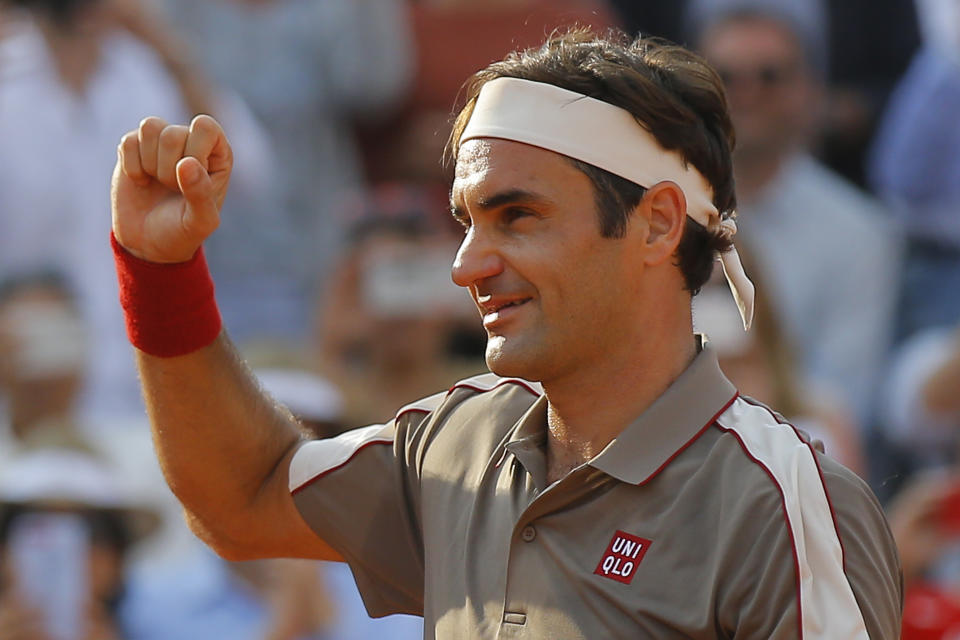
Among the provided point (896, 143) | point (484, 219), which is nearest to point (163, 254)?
point (484, 219)

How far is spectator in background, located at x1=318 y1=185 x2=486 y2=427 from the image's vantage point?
605cm

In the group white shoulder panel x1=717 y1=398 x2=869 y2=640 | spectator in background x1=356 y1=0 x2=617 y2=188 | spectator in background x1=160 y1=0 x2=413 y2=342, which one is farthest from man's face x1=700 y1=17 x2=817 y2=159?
white shoulder panel x1=717 y1=398 x2=869 y2=640

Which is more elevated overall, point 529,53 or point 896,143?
point 529,53

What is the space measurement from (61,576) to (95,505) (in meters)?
0.31

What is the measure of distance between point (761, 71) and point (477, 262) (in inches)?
185

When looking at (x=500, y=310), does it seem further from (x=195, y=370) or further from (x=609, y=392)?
(x=195, y=370)

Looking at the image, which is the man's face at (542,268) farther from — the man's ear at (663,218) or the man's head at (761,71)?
the man's head at (761,71)

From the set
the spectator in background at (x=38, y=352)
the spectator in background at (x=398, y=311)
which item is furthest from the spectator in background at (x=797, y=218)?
the spectator in background at (x=38, y=352)

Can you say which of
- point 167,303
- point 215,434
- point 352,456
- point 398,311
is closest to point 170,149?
point 167,303

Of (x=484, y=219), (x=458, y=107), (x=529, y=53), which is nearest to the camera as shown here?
(x=484, y=219)

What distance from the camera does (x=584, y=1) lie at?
7309mm

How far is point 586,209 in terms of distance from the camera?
2391mm

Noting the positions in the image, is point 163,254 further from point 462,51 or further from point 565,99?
point 462,51

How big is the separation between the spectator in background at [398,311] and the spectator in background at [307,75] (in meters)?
0.57
